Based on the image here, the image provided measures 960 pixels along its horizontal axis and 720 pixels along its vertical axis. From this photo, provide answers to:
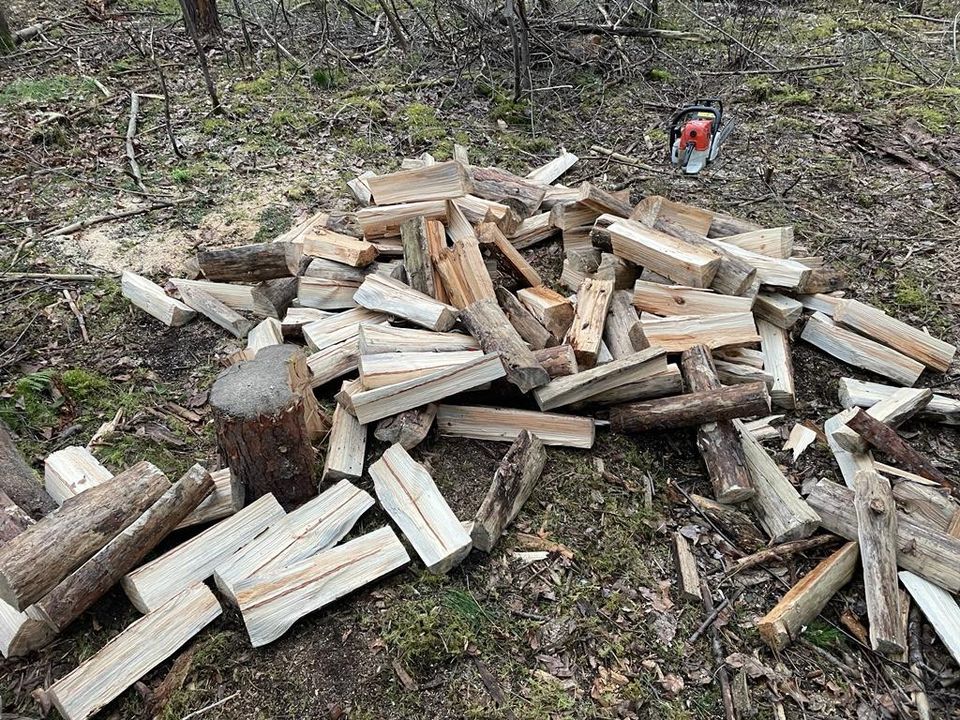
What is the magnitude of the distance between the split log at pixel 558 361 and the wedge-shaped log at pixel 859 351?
1.72 meters

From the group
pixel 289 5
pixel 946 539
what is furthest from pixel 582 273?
pixel 289 5

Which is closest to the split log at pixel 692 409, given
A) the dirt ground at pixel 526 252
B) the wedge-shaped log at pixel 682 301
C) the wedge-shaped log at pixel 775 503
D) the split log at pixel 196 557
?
the dirt ground at pixel 526 252

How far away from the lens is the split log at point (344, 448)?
310 centimetres

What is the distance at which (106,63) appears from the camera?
772cm

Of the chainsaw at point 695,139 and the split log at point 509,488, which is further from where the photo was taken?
the chainsaw at point 695,139

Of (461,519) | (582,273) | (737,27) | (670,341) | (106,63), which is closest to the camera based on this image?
(461,519)

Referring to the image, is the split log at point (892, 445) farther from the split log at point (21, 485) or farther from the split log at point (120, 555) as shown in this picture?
the split log at point (21, 485)

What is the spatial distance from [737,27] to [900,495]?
799cm

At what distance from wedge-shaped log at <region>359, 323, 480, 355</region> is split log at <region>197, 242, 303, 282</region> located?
2.80 feet

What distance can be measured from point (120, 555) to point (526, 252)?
10.6 feet

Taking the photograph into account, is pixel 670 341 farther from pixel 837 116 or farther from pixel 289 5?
pixel 289 5

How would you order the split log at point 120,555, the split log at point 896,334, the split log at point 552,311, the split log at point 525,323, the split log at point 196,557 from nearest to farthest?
the split log at point 120,555
the split log at point 196,557
the split log at point 525,323
the split log at point 552,311
the split log at point 896,334

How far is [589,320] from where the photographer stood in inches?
149

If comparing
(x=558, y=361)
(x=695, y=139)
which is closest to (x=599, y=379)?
(x=558, y=361)
